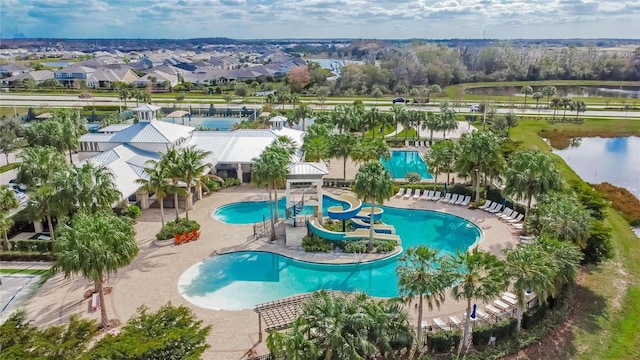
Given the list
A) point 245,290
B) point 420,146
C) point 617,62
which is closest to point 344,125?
point 420,146

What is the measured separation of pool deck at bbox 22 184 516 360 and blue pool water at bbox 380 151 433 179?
1211 centimetres

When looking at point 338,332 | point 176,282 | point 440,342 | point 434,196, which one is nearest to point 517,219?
point 434,196

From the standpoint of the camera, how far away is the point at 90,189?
29.2m

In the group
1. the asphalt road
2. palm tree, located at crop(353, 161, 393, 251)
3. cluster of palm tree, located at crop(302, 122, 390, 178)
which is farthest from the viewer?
the asphalt road

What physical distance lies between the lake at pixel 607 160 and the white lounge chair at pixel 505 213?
17119 millimetres

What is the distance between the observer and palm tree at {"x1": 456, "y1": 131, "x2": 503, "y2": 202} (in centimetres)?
3834

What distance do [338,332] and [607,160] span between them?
56.6 meters

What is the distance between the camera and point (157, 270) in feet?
95.7

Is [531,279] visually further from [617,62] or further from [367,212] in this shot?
[617,62]

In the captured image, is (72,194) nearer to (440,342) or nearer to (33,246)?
(33,246)

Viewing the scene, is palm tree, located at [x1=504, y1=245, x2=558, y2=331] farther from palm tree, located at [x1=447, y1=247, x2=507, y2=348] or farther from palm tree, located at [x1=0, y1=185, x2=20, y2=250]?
palm tree, located at [x1=0, y1=185, x2=20, y2=250]

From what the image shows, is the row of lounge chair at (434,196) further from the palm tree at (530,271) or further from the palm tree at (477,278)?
the palm tree at (477,278)

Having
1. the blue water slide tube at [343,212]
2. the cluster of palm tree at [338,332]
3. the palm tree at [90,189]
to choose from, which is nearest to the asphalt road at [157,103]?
the blue water slide tube at [343,212]

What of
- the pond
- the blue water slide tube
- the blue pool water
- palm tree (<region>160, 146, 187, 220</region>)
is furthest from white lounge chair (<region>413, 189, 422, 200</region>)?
the pond
